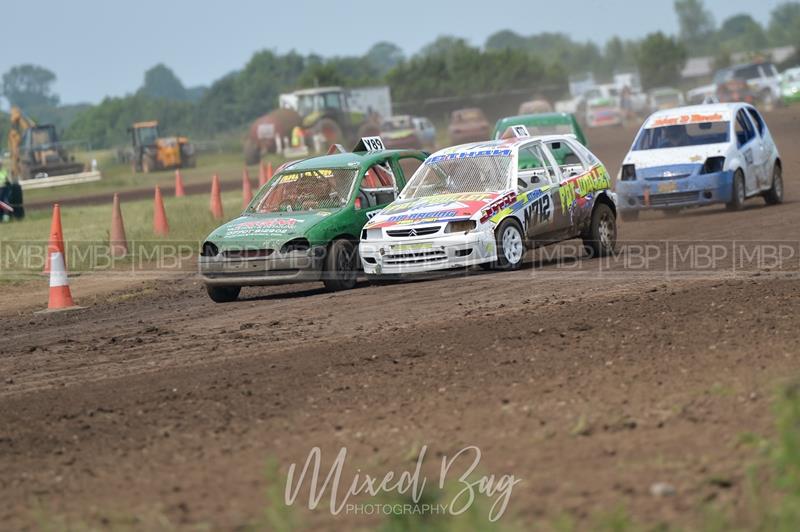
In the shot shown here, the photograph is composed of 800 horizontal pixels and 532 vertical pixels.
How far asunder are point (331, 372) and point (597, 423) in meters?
2.37

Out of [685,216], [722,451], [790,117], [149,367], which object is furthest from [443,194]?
[790,117]

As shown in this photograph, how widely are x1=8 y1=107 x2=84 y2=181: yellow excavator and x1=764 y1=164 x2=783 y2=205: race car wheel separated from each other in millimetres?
32745

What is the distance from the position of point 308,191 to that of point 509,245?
7.32 ft

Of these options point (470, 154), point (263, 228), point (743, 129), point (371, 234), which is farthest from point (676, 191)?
point (263, 228)

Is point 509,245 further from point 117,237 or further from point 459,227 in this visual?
point 117,237

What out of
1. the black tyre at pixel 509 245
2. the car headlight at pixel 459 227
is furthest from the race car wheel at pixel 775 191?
the car headlight at pixel 459 227

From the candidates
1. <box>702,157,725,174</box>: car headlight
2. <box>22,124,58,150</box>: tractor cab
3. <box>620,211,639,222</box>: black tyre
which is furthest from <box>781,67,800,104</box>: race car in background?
<box>702,157,725,174</box>: car headlight

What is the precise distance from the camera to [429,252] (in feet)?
42.1

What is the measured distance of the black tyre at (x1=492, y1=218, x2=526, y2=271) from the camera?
12984 mm

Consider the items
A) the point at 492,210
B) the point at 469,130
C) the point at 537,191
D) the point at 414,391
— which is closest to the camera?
the point at 414,391

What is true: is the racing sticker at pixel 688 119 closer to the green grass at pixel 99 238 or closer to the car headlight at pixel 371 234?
the green grass at pixel 99 238

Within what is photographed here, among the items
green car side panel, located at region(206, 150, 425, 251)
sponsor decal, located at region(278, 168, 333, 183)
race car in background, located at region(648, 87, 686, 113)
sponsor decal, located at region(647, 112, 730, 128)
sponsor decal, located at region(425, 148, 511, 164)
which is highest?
race car in background, located at region(648, 87, 686, 113)

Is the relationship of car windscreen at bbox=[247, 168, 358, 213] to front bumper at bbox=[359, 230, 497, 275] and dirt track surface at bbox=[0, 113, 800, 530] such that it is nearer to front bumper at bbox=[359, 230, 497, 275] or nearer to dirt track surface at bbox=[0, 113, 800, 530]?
front bumper at bbox=[359, 230, 497, 275]

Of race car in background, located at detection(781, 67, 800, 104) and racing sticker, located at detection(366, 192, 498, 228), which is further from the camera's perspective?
race car in background, located at detection(781, 67, 800, 104)
